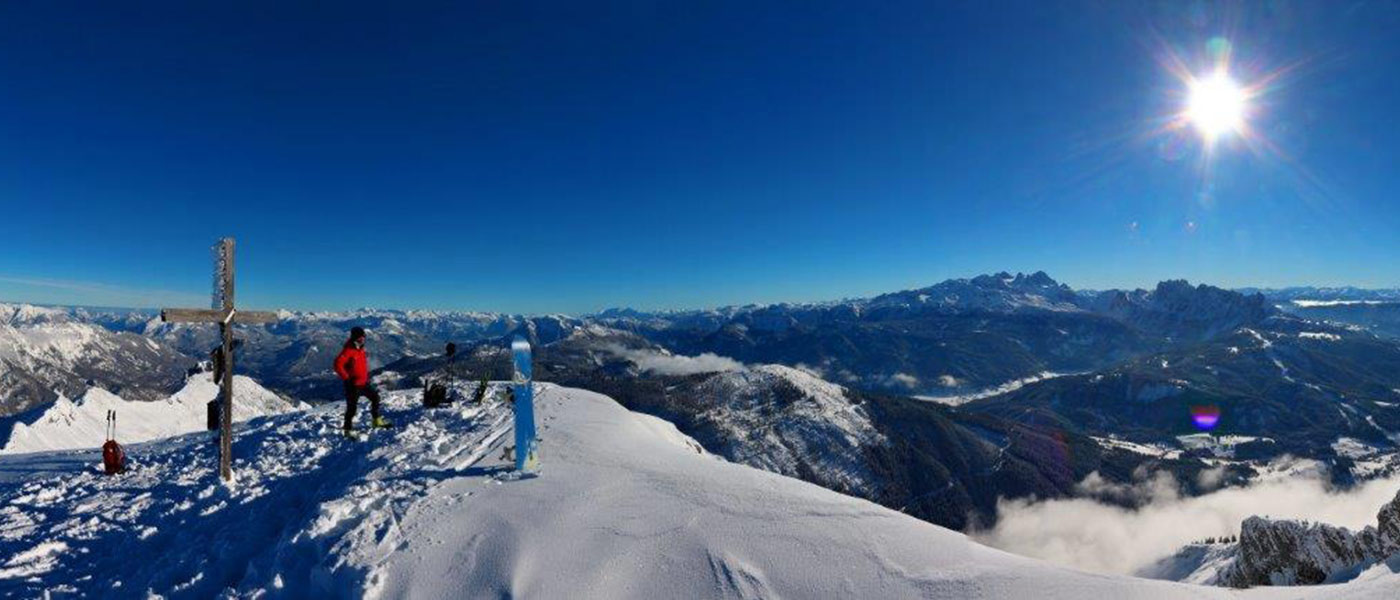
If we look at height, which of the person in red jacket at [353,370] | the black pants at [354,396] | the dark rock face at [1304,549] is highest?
the person in red jacket at [353,370]

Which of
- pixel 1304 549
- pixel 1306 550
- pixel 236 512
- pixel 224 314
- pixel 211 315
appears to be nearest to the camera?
pixel 236 512

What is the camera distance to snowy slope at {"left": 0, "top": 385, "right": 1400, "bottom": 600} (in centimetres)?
900

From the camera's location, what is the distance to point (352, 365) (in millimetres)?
19750

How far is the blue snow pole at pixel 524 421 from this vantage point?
14.4 meters

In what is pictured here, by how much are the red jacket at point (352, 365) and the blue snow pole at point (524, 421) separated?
7470 mm

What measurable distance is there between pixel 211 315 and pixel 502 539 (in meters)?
14.4

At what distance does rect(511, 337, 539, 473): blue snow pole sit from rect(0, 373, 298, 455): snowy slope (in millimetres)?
98845

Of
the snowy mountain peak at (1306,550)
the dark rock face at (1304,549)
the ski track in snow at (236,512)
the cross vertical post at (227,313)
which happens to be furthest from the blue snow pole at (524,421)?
the snowy mountain peak at (1306,550)

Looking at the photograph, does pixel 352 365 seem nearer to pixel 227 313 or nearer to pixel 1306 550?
pixel 227 313

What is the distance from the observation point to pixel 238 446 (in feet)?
74.1

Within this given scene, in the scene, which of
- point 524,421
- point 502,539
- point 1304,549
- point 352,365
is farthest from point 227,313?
point 1304,549

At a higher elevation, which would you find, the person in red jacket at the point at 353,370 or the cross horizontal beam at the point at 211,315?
the cross horizontal beam at the point at 211,315

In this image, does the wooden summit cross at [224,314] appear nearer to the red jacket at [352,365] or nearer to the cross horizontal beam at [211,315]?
A: the cross horizontal beam at [211,315]

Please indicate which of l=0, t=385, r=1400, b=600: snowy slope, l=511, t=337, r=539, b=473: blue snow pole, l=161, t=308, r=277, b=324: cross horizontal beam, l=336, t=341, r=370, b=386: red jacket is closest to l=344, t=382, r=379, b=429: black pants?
l=336, t=341, r=370, b=386: red jacket
